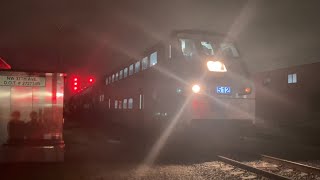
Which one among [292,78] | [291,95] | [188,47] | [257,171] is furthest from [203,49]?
[292,78]

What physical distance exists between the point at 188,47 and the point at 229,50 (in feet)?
5.42

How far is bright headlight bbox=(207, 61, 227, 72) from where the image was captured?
527 inches

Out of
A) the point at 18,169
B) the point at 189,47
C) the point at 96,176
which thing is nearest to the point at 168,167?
the point at 96,176

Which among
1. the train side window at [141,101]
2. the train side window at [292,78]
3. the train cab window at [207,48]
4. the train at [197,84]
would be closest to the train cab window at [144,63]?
the train at [197,84]

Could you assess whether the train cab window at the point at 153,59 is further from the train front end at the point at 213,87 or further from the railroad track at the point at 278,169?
the railroad track at the point at 278,169

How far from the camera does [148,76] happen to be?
16391 mm

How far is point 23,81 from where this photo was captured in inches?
307

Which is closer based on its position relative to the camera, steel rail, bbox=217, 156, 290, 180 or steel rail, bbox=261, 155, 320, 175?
steel rail, bbox=217, 156, 290, 180

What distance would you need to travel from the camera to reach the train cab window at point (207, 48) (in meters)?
13.9

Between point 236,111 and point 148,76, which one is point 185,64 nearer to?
point 236,111

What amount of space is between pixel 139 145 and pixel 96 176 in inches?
262

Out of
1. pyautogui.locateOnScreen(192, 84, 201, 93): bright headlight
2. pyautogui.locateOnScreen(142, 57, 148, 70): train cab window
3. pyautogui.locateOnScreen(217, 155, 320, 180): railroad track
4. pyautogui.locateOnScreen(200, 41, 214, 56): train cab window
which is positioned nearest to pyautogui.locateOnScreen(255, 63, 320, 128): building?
pyautogui.locateOnScreen(142, 57, 148, 70): train cab window

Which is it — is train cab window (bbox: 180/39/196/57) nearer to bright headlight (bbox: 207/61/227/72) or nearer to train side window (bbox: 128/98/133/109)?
bright headlight (bbox: 207/61/227/72)

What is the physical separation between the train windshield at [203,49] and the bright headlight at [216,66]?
1.45 feet
